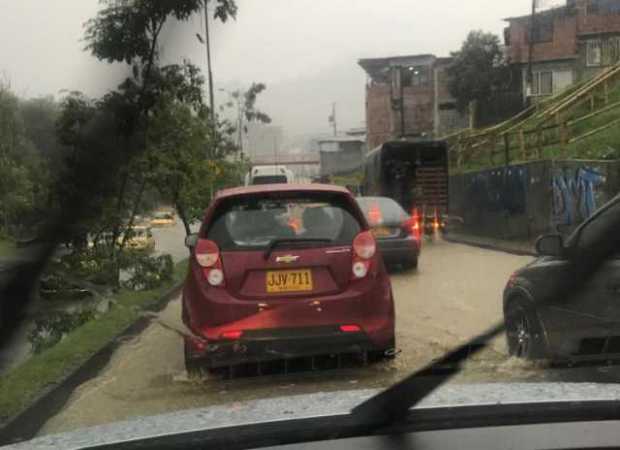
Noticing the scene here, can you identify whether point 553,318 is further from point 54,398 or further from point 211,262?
point 54,398

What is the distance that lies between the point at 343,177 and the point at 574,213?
76.9 ft

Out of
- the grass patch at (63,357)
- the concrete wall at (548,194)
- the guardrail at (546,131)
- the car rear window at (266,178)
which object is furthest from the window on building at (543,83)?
the grass patch at (63,357)

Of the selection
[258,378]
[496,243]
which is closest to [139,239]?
[258,378]

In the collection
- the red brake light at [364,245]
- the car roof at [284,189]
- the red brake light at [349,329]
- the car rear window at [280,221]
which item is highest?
the car roof at [284,189]

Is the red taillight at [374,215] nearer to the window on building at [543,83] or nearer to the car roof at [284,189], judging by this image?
the car roof at [284,189]

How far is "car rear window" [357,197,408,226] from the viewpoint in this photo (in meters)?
13.5

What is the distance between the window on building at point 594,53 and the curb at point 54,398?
3201 centimetres

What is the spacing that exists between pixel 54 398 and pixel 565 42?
35.1 m

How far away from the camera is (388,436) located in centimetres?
193

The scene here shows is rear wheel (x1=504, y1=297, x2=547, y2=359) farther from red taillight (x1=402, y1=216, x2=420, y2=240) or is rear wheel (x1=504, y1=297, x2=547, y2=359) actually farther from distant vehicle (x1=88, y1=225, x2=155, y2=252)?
red taillight (x1=402, y1=216, x2=420, y2=240)

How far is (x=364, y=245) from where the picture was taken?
600cm

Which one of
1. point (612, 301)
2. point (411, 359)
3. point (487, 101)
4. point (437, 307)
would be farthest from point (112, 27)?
point (487, 101)

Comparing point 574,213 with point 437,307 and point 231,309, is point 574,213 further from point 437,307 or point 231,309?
point 231,309

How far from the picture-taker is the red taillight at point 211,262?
19.1 feet
